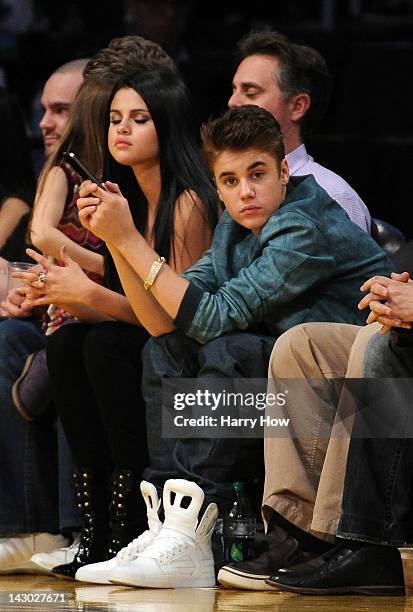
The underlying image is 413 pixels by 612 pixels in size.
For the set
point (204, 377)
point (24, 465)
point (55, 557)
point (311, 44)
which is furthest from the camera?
point (311, 44)

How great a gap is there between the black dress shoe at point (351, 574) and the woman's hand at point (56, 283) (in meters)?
0.95

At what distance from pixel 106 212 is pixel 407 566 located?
1.05m

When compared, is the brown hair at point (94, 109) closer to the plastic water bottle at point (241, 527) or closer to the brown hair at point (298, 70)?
the brown hair at point (298, 70)

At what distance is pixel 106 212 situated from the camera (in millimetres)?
3174

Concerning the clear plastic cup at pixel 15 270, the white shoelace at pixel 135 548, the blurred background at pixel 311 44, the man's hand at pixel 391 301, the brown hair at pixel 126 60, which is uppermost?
the blurred background at pixel 311 44

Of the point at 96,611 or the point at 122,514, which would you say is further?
the point at 122,514

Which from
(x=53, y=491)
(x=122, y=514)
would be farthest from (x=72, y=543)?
(x=122, y=514)

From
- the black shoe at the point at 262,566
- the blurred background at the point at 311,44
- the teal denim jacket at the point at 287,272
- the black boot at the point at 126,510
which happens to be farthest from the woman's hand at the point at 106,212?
the blurred background at the point at 311,44

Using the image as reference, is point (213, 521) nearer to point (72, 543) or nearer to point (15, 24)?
point (72, 543)

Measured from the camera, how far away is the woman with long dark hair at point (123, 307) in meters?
3.29

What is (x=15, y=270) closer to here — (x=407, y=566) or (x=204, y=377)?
(x=204, y=377)

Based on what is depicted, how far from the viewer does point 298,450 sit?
2963mm

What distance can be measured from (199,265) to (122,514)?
0.62 m

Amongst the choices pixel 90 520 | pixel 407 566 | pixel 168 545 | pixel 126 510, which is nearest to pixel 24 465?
pixel 90 520
